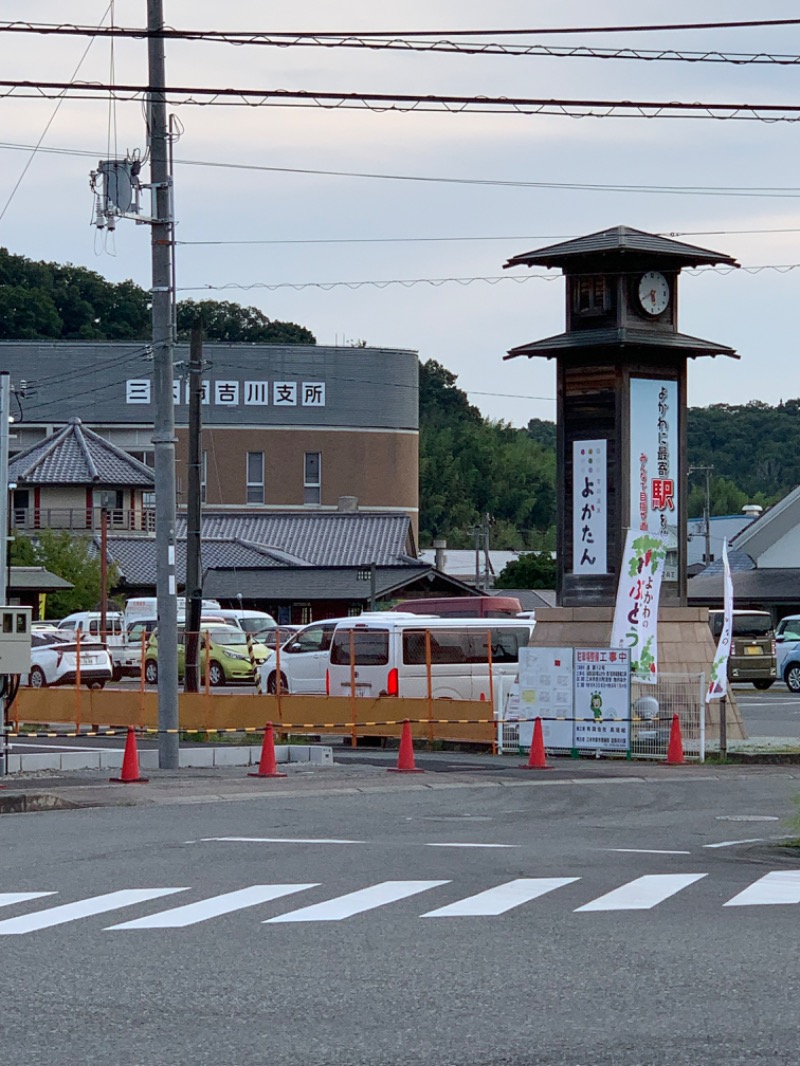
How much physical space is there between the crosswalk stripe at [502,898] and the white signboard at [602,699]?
1184 centimetres

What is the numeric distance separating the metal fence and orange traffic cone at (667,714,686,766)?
1.69 ft

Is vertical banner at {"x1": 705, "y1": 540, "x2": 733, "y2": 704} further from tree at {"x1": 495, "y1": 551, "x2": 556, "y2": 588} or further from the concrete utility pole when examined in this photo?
tree at {"x1": 495, "y1": 551, "x2": 556, "y2": 588}

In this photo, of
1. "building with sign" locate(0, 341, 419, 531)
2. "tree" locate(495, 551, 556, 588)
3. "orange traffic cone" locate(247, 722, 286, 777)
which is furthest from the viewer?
"tree" locate(495, 551, 556, 588)

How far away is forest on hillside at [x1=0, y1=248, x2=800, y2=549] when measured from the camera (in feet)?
365

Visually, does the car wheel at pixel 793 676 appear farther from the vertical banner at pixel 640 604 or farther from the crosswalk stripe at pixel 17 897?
the crosswalk stripe at pixel 17 897

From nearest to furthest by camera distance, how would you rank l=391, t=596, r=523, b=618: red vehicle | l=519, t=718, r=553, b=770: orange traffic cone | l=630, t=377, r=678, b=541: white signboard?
l=519, t=718, r=553, b=770: orange traffic cone, l=630, t=377, r=678, b=541: white signboard, l=391, t=596, r=523, b=618: red vehicle

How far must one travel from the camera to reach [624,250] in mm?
25047

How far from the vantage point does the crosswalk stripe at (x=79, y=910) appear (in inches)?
376

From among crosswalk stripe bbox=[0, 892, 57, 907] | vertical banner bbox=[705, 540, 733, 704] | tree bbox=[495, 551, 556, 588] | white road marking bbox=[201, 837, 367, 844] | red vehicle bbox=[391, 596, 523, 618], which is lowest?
white road marking bbox=[201, 837, 367, 844]

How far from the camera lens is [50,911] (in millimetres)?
10172

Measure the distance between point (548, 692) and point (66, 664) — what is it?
20.5 metres

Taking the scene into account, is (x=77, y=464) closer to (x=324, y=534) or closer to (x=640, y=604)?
(x=324, y=534)

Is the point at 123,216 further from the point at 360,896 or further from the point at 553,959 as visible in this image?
the point at 553,959

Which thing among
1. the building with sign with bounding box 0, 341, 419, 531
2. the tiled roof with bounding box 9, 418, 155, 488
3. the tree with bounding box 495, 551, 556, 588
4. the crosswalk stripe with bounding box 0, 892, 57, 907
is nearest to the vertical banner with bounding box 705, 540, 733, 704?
the crosswalk stripe with bounding box 0, 892, 57, 907
